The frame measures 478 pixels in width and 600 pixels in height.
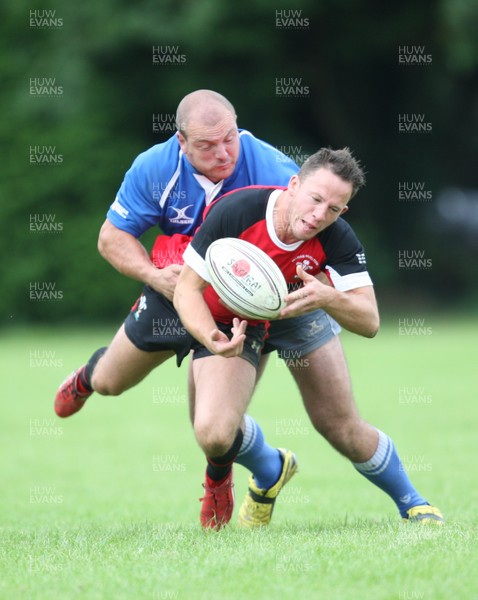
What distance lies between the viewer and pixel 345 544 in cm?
479

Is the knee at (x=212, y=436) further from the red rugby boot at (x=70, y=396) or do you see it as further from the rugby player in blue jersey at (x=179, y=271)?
the red rugby boot at (x=70, y=396)

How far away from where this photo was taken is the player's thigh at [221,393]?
5.34m

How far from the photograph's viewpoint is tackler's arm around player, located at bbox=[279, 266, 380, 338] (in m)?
5.07

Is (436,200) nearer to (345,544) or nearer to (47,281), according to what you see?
(47,281)

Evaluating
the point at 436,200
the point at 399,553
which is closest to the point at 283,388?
the point at 399,553

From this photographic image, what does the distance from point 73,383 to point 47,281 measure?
1561 cm

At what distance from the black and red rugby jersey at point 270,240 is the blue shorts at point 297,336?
57 cm

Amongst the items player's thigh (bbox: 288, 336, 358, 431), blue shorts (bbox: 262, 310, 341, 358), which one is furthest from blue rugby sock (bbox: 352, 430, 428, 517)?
blue shorts (bbox: 262, 310, 341, 358)

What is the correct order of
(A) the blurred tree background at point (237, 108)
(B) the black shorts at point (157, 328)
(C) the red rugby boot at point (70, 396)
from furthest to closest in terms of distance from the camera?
1. (A) the blurred tree background at point (237, 108)
2. (C) the red rugby boot at point (70, 396)
3. (B) the black shorts at point (157, 328)

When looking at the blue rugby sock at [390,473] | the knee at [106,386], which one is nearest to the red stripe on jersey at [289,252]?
the blue rugby sock at [390,473]

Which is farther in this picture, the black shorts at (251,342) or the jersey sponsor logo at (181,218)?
the jersey sponsor logo at (181,218)

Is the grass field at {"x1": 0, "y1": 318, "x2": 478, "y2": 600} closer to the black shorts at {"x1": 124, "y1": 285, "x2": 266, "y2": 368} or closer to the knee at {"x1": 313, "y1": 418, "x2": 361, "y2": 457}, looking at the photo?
the knee at {"x1": 313, "y1": 418, "x2": 361, "y2": 457}

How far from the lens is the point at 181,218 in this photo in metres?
6.11

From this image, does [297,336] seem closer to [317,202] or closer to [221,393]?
[221,393]
